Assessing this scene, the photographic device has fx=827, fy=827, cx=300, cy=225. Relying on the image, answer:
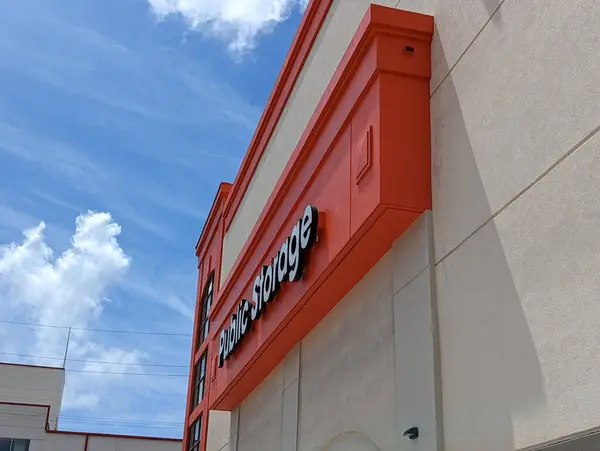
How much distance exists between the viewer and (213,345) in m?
19.0

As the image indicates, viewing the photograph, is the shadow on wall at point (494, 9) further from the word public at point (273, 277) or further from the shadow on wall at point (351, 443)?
the shadow on wall at point (351, 443)

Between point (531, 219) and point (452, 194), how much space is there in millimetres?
1555

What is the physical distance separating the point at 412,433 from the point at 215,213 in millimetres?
16952

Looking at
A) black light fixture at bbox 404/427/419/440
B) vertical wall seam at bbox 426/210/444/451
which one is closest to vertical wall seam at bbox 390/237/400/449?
black light fixture at bbox 404/427/419/440

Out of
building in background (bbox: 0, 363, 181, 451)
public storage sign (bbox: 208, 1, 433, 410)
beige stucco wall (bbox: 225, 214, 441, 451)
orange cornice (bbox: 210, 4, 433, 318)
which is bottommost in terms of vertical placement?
beige stucco wall (bbox: 225, 214, 441, 451)

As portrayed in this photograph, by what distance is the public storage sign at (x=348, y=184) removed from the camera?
8.62 metres

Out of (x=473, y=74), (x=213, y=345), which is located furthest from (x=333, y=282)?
(x=213, y=345)

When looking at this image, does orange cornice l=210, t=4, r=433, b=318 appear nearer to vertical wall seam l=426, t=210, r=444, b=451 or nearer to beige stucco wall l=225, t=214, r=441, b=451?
vertical wall seam l=426, t=210, r=444, b=451

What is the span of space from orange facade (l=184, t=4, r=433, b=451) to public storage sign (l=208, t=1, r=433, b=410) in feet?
0.04

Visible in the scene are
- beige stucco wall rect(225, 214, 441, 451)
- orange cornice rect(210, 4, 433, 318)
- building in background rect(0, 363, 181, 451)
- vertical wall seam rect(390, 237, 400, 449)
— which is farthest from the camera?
building in background rect(0, 363, 181, 451)

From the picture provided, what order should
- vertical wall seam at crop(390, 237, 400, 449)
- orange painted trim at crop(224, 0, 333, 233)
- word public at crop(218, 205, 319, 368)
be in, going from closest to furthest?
vertical wall seam at crop(390, 237, 400, 449) < word public at crop(218, 205, 319, 368) < orange painted trim at crop(224, 0, 333, 233)

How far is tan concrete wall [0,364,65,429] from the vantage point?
4822 centimetres

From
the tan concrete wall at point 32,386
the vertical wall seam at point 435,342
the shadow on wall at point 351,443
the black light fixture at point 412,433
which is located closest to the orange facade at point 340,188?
the vertical wall seam at point 435,342

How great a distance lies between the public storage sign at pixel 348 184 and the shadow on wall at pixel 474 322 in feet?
1.27
